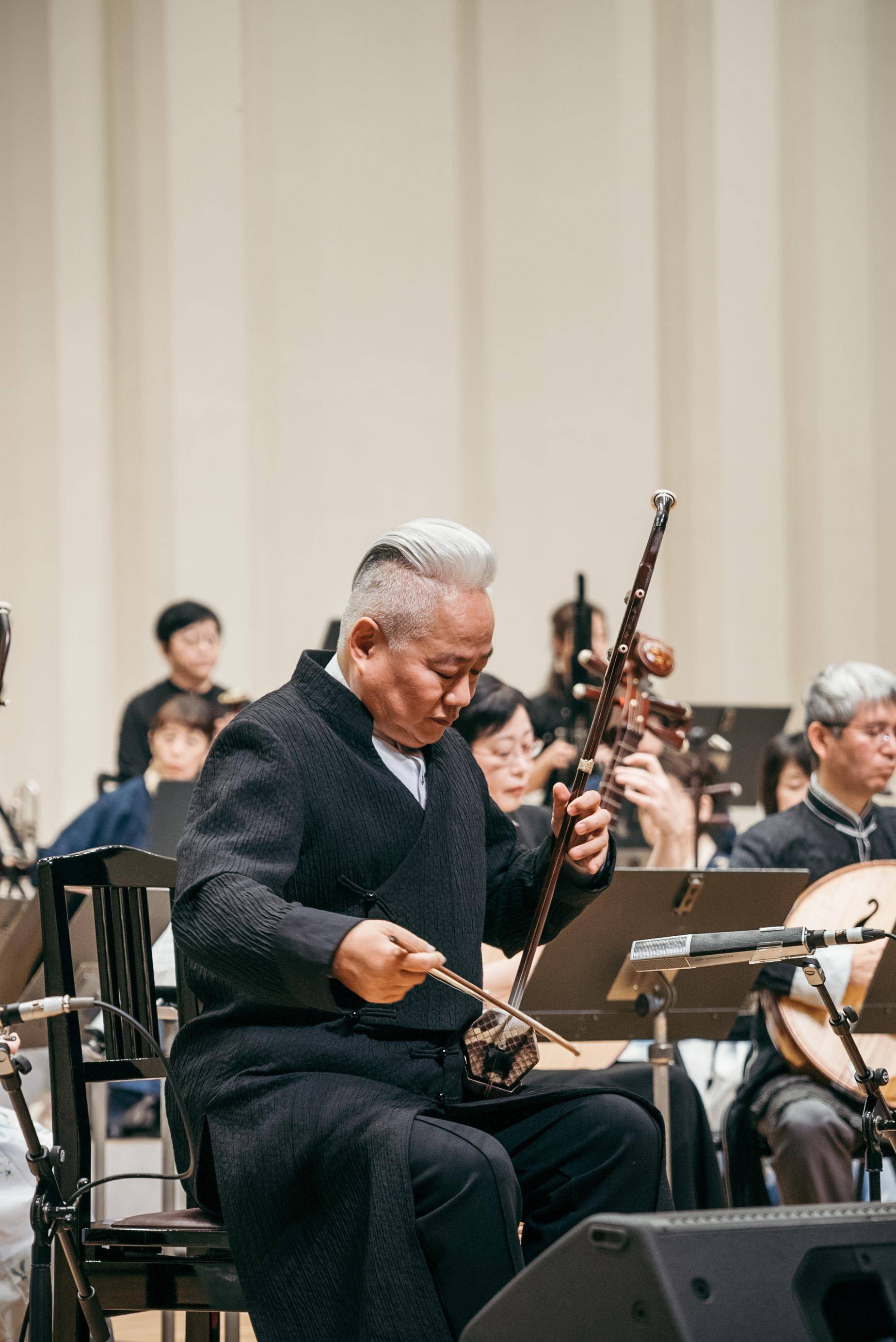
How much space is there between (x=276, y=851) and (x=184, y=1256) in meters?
0.54

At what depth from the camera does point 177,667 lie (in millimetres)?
5828

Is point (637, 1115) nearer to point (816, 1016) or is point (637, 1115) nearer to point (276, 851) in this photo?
point (276, 851)

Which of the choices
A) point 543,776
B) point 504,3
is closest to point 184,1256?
point 543,776

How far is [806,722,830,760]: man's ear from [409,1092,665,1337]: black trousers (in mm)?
1916

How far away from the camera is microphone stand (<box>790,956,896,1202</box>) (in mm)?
2191

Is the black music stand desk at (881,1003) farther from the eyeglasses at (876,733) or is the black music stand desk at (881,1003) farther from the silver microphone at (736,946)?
the silver microphone at (736,946)

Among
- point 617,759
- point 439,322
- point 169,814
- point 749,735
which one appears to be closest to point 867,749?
point 617,759

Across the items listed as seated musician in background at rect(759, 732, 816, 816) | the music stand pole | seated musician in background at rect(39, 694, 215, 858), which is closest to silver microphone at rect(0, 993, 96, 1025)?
the music stand pole

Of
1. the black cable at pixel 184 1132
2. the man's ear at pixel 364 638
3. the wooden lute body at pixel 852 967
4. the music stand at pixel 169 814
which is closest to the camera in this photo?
the black cable at pixel 184 1132

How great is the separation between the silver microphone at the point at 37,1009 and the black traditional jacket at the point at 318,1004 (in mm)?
146

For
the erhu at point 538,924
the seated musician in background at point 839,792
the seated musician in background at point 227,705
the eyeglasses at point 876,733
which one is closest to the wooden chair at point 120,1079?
the erhu at point 538,924

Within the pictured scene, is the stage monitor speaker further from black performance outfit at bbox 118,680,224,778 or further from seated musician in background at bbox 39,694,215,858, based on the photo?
black performance outfit at bbox 118,680,224,778

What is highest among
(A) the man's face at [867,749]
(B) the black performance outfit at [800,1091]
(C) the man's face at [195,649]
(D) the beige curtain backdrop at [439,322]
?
(D) the beige curtain backdrop at [439,322]

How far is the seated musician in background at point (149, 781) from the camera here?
175 inches
